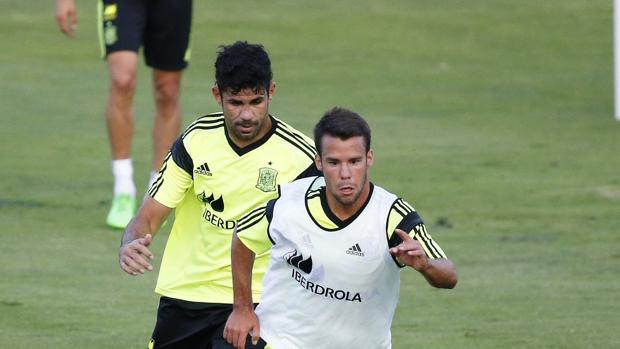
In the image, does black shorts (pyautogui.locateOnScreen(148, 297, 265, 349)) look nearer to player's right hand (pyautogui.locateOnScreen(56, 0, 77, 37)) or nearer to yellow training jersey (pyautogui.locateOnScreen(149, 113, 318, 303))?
yellow training jersey (pyautogui.locateOnScreen(149, 113, 318, 303))

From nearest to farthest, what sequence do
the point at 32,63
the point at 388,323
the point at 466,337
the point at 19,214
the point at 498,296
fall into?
the point at 388,323, the point at 466,337, the point at 498,296, the point at 19,214, the point at 32,63

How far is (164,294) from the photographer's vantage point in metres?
6.90

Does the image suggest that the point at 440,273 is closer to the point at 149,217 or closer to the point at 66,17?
the point at 149,217

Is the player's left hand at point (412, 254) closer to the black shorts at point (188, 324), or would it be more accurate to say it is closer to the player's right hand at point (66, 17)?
the black shorts at point (188, 324)

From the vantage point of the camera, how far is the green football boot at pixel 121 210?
36.7ft

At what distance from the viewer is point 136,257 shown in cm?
615

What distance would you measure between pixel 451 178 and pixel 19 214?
12.5 ft

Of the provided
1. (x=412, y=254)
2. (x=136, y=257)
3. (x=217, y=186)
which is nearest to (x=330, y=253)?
(x=412, y=254)

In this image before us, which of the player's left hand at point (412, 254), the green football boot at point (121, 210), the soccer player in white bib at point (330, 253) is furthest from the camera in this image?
the green football boot at point (121, 210)

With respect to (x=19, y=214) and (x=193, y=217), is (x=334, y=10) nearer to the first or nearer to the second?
(x=19, y=214)

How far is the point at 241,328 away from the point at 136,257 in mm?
499

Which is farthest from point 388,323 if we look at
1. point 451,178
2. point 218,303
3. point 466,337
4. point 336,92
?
point 336,92

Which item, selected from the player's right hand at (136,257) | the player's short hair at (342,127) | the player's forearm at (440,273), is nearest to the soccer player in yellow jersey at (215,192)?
the player's right hand at (136,257)

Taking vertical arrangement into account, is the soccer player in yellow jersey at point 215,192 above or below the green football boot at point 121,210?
above
